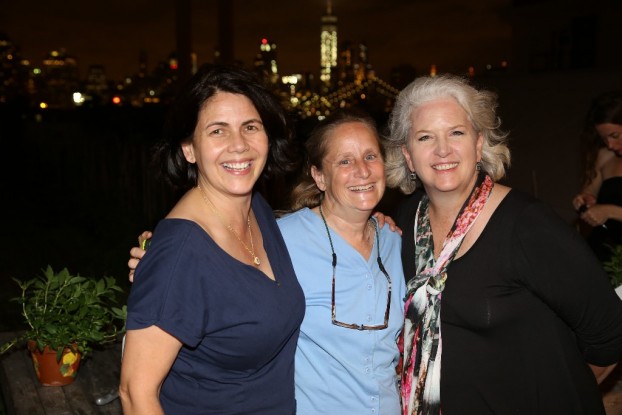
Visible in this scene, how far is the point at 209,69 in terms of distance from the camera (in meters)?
2.12

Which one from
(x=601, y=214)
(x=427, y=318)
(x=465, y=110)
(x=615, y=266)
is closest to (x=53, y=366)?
(x=427, y=318)

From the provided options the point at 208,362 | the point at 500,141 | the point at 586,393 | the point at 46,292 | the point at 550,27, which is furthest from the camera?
the point at 550,27

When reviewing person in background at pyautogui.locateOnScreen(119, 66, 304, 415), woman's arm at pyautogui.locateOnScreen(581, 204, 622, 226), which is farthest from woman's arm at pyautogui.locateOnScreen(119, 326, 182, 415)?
woman's arm at pyautogui.locateOnScreen(581, 204, 622, 226)

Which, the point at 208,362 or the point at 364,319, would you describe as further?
the point at 364,319

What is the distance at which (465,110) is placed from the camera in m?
2.47

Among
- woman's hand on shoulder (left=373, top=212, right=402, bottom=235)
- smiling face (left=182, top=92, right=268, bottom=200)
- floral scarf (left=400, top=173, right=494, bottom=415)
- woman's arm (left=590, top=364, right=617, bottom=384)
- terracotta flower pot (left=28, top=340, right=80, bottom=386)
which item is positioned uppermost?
smiling face (left=182, top=92, right=268, bottom=200)

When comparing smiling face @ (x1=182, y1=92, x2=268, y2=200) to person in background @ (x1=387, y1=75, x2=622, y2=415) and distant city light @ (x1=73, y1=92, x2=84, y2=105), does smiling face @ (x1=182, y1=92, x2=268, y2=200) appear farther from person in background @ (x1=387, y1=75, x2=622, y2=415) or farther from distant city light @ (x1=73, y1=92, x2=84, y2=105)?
distant city light @ (x1=73, y1=92, x2=84, y2=105)

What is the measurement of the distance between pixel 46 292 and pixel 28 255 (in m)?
7.19

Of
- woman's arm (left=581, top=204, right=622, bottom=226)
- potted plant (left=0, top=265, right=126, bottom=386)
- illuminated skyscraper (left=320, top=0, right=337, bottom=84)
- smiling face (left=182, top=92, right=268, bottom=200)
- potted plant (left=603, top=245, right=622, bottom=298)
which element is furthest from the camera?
illuminated skyscraper (left=320, top=0, right=337, bottom=84)

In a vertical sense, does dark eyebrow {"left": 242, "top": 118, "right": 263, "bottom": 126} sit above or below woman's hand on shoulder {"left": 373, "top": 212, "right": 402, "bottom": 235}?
above

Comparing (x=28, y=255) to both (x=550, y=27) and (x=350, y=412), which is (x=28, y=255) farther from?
(x=550, y=27)

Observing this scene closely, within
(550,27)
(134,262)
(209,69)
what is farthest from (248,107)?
(550,27)

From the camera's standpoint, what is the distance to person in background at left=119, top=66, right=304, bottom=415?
182cm

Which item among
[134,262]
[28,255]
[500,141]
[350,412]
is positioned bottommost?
[28,255]
